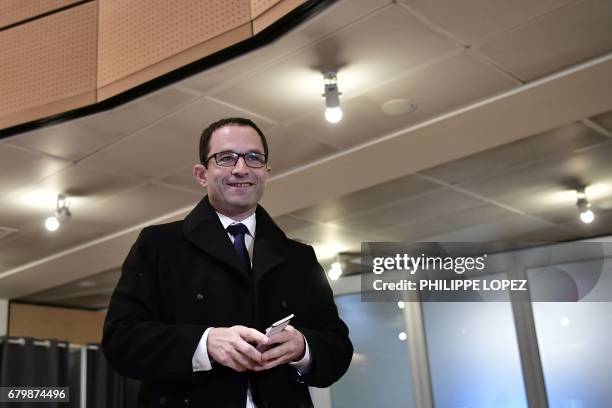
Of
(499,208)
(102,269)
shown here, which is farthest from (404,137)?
(102,269)

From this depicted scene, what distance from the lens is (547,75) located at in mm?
2920

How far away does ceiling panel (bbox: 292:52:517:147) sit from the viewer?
2.84 metres

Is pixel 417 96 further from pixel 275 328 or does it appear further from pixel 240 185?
pixel 275 328

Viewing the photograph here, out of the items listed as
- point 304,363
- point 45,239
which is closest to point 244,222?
point 304,363

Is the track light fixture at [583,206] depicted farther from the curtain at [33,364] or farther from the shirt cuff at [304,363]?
the curtain at [33,364]

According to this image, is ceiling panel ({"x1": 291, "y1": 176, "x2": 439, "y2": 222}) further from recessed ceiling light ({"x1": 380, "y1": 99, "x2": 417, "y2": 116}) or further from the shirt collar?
the shirt collar

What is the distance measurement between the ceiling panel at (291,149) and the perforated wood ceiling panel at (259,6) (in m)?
0.84

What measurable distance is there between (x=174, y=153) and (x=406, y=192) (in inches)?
67.1

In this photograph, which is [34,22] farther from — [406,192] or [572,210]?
Answer: [572,210]

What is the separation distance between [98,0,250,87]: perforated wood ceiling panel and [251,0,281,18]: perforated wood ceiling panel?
0.10 ft

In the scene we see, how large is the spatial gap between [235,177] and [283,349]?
13.4 inches

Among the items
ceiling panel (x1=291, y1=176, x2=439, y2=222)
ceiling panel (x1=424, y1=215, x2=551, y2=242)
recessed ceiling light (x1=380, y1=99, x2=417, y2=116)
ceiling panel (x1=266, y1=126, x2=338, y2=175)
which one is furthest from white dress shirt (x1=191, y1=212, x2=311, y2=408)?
ceiling panel (x1=424, y1=215, x2=551, y2=242)

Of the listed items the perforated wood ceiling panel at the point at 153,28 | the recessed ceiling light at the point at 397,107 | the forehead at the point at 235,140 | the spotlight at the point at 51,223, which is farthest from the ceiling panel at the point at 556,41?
the spotlight at the point at 51,223

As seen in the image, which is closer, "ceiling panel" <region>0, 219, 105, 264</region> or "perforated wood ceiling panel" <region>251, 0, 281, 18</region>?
"perforated wood ceiling panel" <region>251, 0, 281, 18</region>
